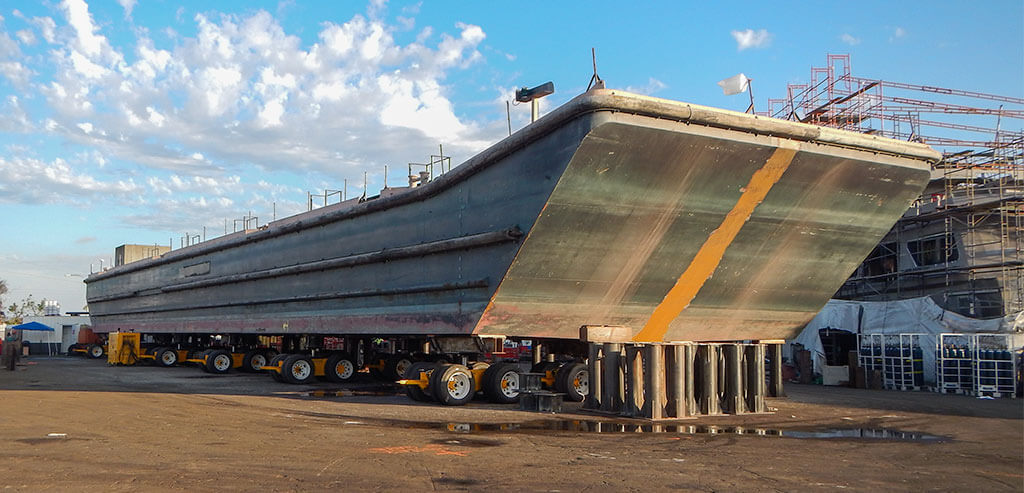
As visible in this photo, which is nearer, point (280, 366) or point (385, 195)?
point (385, 195)

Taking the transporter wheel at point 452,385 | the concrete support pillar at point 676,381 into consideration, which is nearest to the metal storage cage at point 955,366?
the concrete support pillar at point 676,381

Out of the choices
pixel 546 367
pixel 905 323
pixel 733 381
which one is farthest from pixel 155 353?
pixel 905 323

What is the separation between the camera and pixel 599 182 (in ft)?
37.1

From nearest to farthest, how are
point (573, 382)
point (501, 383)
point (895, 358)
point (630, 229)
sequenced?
point (630, 229)
point (501, 383)
point (573, 382)
point (895, 358)

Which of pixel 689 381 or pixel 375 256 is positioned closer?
pixel 689 381

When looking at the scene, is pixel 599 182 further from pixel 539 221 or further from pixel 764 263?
pixel 764 263

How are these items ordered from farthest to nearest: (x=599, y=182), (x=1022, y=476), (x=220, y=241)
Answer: (x=220, y=241) → (x=599, y=182) → (x=1022, y=476)

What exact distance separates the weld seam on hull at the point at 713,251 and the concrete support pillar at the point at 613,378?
1733mm

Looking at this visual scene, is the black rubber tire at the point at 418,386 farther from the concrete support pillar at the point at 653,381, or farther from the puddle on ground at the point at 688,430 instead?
the concrete support pillar at the point at 653,381

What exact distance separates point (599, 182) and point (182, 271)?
1996 cm

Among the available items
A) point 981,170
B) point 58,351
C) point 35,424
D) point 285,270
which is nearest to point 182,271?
point 285,270

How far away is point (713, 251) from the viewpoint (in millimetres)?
13414

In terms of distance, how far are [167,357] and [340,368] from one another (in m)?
14.0

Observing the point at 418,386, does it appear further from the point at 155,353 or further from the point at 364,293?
the point at 155,353
